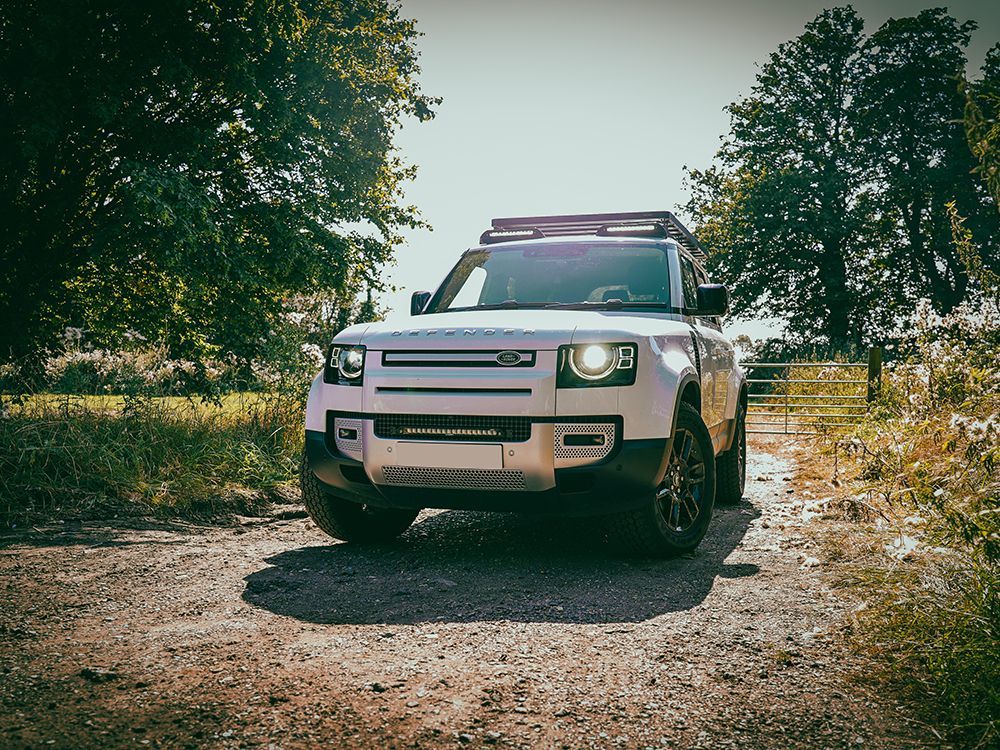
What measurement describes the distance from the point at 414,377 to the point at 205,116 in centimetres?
1034

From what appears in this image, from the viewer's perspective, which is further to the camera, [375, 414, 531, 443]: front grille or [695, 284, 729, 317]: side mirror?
[695, 284, 729, 317]: side mirror

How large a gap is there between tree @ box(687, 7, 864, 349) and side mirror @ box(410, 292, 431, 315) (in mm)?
24423

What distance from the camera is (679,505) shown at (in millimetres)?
5129

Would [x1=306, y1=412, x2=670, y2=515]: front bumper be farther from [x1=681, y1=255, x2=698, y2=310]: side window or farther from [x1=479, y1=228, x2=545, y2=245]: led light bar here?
[x1=479, y1=228, x2=545, y2=245]: led light bar

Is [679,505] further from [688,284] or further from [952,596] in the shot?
[688,284]

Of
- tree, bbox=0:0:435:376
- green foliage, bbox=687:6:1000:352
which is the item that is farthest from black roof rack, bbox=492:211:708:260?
green foliage, bbox=687:6:1000:352

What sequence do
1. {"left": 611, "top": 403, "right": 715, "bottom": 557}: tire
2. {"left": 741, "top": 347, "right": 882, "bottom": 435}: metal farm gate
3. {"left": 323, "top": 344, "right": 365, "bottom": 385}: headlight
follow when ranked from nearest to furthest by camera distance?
1. {"left": 611, "top": 403, "right": 715, "bottom": 557}: tire
2. {"left": 323, "top": 344, "right": 365, "bottom": 385}: headlight
3. {"left": 741, "top": 347, "right": 882, "bottom": 435}: metal farm gate

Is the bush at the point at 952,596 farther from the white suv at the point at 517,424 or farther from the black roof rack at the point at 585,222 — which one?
the black roof rack at the point at 585,222

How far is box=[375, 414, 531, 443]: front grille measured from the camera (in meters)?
4.52

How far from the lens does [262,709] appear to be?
2773mm

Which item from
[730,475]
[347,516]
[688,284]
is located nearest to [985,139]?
[688,284]

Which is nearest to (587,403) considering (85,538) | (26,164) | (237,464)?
(85,538)

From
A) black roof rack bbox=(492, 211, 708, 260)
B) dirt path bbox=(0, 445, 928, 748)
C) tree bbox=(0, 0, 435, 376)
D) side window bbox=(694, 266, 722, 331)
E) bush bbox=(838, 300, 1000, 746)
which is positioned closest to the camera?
dirt path bbox=(0, 445, 928, 748)

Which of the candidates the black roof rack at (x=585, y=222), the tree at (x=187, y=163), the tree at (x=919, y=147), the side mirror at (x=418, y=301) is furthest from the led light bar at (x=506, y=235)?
the tree at (x=919, y=147)
